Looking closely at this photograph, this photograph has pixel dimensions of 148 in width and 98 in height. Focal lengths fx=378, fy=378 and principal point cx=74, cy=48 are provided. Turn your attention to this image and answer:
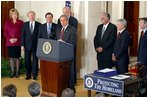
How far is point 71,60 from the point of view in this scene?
536 cm

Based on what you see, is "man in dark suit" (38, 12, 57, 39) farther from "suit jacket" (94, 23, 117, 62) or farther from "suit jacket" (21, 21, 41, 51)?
"suit jacket" (94, 23, 117, 62)

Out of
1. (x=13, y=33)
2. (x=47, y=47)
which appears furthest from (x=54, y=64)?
(x=13, y=33)

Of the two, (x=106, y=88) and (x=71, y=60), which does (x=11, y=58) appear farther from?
(x=106, y=88)

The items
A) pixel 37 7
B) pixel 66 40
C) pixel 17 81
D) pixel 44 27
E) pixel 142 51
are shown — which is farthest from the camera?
pixel 37 7

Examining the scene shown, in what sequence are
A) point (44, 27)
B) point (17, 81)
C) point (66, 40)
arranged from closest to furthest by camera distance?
point (66, 40)
point (44, 27)
point (17, 81)

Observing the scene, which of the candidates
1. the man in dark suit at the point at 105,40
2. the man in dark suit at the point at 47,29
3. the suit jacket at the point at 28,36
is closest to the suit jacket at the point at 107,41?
the man in dark suit at the point at 105,40

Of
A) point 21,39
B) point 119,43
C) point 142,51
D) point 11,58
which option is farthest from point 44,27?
point 142,51

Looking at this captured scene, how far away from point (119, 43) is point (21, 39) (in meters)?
2.11

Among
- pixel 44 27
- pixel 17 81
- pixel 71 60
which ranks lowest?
pixel 17 81

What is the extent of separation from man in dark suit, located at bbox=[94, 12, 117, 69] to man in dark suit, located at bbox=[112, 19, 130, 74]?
25cm

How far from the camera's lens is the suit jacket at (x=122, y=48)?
5.36 m

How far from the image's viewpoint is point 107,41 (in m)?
5.75

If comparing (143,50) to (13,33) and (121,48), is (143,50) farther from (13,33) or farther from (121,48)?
(13,33)

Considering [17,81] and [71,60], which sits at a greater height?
[71,60]
